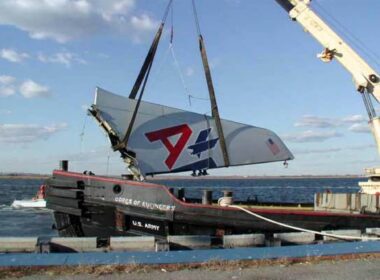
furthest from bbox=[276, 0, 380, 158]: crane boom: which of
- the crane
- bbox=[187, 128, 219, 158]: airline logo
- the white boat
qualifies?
the white boat

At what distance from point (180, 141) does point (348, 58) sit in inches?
233

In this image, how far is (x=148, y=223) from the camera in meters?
13.6

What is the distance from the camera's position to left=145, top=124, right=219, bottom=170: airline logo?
16.9 m

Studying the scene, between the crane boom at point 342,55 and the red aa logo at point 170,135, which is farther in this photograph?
the red aa logo at point 170,135

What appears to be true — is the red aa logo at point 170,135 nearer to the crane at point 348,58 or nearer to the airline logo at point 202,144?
the airline logo at point 202,144

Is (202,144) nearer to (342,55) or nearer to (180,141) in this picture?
(180,141)

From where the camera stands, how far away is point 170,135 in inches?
675

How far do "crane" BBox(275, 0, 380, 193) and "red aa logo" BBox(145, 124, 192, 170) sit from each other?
5.01 m

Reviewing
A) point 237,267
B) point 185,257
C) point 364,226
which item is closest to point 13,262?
point 185,257

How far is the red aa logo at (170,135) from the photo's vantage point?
55.2ft

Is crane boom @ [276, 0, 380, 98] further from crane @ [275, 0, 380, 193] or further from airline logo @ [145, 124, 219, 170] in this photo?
airline logo @ [145, 124, 219, 170]

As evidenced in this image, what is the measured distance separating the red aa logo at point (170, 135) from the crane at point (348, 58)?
5.01m

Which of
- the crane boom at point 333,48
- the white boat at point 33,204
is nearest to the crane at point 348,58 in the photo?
the crane boom at point 333,48

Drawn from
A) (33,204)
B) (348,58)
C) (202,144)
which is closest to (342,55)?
(348,58)
